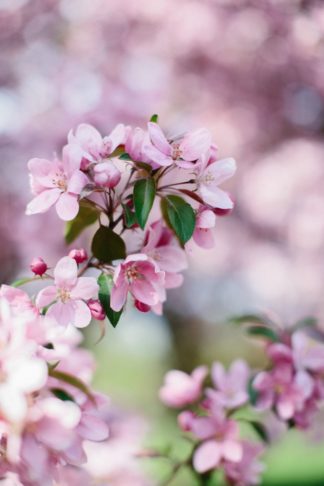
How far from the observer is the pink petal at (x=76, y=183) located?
0.94 metres

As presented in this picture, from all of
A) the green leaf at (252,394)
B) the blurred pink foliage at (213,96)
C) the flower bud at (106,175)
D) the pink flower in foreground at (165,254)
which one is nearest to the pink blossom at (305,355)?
the green leaf at (252,394)

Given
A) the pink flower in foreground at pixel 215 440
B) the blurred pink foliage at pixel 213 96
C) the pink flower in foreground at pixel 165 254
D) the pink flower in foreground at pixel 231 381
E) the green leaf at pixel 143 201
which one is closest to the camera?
the green leaf at pixel 143 201

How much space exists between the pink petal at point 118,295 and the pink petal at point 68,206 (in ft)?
0.42

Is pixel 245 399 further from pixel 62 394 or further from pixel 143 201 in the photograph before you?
pixel 143 201

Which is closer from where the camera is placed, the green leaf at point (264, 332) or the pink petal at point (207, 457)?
the pink petal at point (207, 457)

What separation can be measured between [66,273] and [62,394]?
9.0 inches

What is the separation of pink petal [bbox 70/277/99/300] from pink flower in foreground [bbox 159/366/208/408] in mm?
481

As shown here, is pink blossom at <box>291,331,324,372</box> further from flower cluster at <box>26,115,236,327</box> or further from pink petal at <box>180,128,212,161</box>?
pink petal at <box>180,128,212,161</box>

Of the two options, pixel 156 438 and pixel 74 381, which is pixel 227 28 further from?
pixel 156 438

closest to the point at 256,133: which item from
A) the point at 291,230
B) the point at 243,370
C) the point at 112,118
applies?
the point at 291,230

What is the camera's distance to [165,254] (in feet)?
3.43

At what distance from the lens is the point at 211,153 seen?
1.01 meters

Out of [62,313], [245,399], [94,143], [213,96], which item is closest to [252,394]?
[245,399]

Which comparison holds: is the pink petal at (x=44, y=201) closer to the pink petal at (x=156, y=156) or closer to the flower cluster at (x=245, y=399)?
the pink petal at (x=156, y=156)
